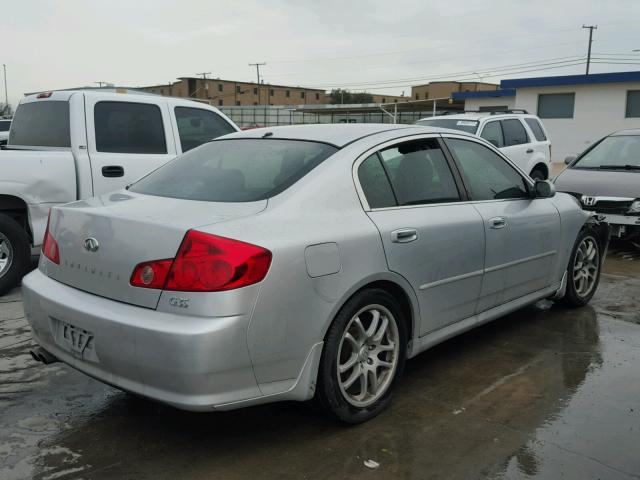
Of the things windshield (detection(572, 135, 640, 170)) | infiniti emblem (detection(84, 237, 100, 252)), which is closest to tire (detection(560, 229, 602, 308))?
windshield (detection(572, 135, 640, 170))

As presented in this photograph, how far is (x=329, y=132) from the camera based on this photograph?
12.6ft

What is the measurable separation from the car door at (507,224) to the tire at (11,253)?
4165 millimetres

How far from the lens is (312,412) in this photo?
349 cm

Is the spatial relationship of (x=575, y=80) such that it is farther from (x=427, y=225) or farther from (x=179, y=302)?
(x=179, y=302)

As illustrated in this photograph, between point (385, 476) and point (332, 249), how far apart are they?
3.55 feet

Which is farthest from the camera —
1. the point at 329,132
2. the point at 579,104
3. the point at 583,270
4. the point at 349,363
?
the point at 579,104

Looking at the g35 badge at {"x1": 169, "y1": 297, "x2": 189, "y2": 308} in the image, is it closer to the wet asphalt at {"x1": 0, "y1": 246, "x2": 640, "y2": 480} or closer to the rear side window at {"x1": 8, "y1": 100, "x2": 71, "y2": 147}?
the wet asphalt at {"x1": 0, "y1": 246, "x2": 640, "y2": 480}

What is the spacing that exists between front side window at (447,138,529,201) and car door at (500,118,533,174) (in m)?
7.01

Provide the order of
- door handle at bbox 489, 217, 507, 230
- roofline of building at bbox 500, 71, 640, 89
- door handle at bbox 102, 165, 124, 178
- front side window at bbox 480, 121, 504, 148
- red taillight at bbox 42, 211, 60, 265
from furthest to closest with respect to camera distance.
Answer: roofline of building at bbox 500, 71, 640, 89, front side window at bbox 480, 121, 504, 148, door handle at bbox 102, 165, 124, 178, door handle at bbox 489, 217, 507, 230, red taillight at bbox 42, 211, 60, 265

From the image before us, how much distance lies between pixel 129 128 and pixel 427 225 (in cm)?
410

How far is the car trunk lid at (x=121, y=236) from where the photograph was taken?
9.47 feet

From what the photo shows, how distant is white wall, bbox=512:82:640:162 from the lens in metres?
27.4

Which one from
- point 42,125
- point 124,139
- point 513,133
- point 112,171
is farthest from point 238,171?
point 513,133

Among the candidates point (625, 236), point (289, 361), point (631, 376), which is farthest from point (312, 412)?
point (625, 236)
